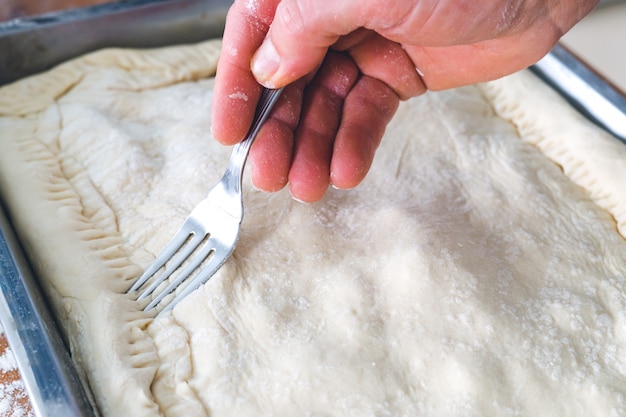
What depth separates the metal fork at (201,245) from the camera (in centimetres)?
130

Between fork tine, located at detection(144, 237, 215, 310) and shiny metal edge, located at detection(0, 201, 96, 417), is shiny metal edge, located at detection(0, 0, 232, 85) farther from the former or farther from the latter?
fork tine, located at detection(144, 237, 215, 310)

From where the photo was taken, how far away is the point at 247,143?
136cm

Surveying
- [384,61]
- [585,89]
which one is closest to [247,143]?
[384,61]

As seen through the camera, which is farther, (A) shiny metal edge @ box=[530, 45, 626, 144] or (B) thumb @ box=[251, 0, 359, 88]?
(A) shiny metal edge @ box=[530, 45, 626, 144]

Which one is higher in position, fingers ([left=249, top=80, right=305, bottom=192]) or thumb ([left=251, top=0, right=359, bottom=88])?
thumb ([left=251, top=0, right=359, bottom=88])

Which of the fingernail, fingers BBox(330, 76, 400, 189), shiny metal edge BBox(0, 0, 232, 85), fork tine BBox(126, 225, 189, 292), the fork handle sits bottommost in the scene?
shiny metal edge BBox(0, 0, 232, 85)

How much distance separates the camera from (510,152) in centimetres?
169

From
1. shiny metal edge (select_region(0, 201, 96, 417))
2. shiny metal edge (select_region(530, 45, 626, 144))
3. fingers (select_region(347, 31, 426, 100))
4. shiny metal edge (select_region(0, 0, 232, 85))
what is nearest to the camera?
shiny metal edge (select_region(0, 201, 96, 417))

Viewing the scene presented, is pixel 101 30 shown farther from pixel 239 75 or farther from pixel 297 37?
pixel 297 37

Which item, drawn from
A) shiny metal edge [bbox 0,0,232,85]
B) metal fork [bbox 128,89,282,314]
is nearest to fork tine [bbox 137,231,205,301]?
metal fork [bbox 128,89,282,314]

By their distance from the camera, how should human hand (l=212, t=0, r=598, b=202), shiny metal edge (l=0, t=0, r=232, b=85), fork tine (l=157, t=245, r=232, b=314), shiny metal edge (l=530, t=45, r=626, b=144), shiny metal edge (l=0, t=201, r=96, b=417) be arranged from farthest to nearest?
shiny metal edge (l=0, t=0, r=232, b=85) < shiny metal edge (l=530, t=45, r=626, b=144) < fork tine (l=157, t=245, r=232, b=314) < human hand (l=212, t=0, r=598, b=202) < shiny metal edge (l=0, t=201, r=96, b=417)

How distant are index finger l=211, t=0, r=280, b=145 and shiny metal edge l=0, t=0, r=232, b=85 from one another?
86cm

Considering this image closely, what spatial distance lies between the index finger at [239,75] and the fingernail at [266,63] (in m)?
0.06

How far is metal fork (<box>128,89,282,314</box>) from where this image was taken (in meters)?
1.30
